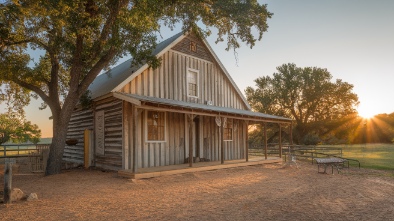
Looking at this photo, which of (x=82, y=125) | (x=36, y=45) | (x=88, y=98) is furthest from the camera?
(x=82, y=125)

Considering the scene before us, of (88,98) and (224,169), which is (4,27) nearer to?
(88,98)

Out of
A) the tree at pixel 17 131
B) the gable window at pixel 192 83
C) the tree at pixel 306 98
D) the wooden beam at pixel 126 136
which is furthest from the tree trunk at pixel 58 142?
the tree at pixel 306 98

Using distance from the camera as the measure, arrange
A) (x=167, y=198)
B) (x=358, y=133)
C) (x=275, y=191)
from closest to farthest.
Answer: (x=167, y=198), (x=275, y=191), (x=358, y=133)

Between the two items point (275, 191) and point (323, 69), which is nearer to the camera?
point (275, 191)

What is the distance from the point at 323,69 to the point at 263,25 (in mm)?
29420

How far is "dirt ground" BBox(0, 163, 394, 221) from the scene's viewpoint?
605 centimetres

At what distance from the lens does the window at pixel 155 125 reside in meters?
13.4

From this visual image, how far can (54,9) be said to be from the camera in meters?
10.2

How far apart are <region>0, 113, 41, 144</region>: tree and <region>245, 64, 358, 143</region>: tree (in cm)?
3287

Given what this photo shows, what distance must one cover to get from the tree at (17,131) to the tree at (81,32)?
26.6 metres

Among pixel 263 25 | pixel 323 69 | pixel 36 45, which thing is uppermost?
pixel 323 69

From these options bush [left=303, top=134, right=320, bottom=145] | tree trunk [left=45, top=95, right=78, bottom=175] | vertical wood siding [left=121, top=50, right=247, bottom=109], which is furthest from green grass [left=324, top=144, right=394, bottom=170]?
tree trunk [left=45, top=95, right=78, bottom=175]

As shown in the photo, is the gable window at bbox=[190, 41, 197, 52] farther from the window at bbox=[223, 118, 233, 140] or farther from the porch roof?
the window at bbox=[223, 118, 233, 140]

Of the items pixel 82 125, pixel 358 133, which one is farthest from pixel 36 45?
pixel 358 133
